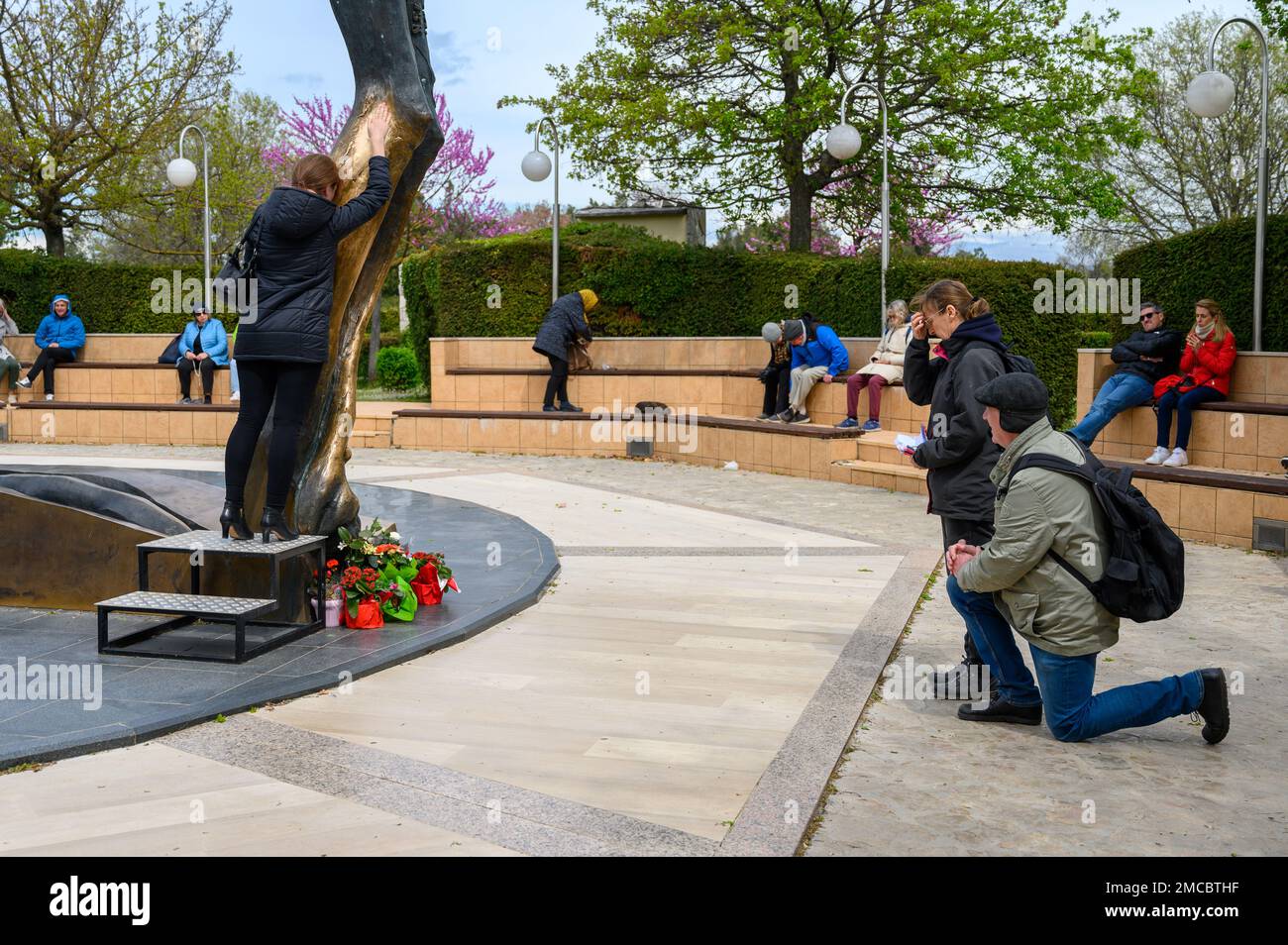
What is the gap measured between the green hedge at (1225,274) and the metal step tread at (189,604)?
36.6 feet

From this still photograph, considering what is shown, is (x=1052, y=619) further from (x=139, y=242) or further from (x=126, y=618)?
(x=139, y=242)

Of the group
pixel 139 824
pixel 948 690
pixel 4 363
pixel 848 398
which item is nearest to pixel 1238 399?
pixel 848 398

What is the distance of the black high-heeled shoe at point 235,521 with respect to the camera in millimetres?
6855

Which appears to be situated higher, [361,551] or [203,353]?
[203,353]

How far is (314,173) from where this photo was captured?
663 cm

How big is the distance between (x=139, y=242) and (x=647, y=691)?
113 ft

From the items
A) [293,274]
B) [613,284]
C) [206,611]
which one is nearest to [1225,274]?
[613,284]

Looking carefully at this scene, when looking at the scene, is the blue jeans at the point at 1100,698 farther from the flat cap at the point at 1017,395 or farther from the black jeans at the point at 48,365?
the black jeans at the point at 48,365

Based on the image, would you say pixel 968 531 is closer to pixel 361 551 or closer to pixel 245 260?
pixel 361 551

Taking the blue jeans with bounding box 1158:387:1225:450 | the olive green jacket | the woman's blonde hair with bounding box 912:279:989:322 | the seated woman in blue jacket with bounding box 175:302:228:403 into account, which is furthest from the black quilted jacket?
the seated woman in blue jacket with bounding box 175:302:228:403

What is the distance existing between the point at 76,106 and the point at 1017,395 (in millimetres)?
26044

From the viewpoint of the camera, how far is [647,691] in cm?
583

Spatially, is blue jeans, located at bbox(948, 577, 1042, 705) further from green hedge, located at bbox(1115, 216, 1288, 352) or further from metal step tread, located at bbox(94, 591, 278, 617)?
green hedge, located at bbox(1115, 216, 1288, 352)

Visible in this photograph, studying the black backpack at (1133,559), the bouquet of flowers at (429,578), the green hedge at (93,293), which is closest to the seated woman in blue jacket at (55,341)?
the green hedge at (93,293)
